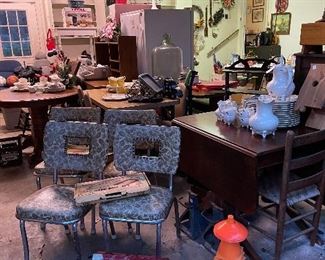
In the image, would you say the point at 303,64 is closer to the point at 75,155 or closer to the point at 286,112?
the point at 286,112

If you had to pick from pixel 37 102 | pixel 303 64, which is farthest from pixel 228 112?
pixel 37 102

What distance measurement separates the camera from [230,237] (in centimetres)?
153

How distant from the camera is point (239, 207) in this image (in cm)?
163

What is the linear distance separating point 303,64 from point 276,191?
82 centimetres

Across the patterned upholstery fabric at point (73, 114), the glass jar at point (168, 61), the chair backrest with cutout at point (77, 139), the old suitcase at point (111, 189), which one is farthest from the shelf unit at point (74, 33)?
the old suitcase at point (111, 189)

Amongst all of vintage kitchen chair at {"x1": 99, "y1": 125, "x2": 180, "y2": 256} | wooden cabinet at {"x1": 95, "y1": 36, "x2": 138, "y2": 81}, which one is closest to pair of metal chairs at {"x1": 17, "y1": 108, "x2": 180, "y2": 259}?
vintage kitchen chair at {"x1": 99, "y1": 125, "x2": 180, "y2": 256}

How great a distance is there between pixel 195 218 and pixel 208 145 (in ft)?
1.80

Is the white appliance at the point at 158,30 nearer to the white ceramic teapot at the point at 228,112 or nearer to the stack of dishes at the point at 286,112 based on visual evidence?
the white ceramic teapot at the point at 228,112

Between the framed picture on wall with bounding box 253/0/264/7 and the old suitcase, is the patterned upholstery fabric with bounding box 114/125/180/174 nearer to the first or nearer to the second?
the old suitcase

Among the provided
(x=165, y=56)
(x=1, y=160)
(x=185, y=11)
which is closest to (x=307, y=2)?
(x=185, y=11)

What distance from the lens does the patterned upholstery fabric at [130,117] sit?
2.08m

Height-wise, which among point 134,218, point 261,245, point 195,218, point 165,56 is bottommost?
point 261,245

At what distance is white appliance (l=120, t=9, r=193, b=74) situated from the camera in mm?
3725

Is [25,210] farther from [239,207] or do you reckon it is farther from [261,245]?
[261,245]
